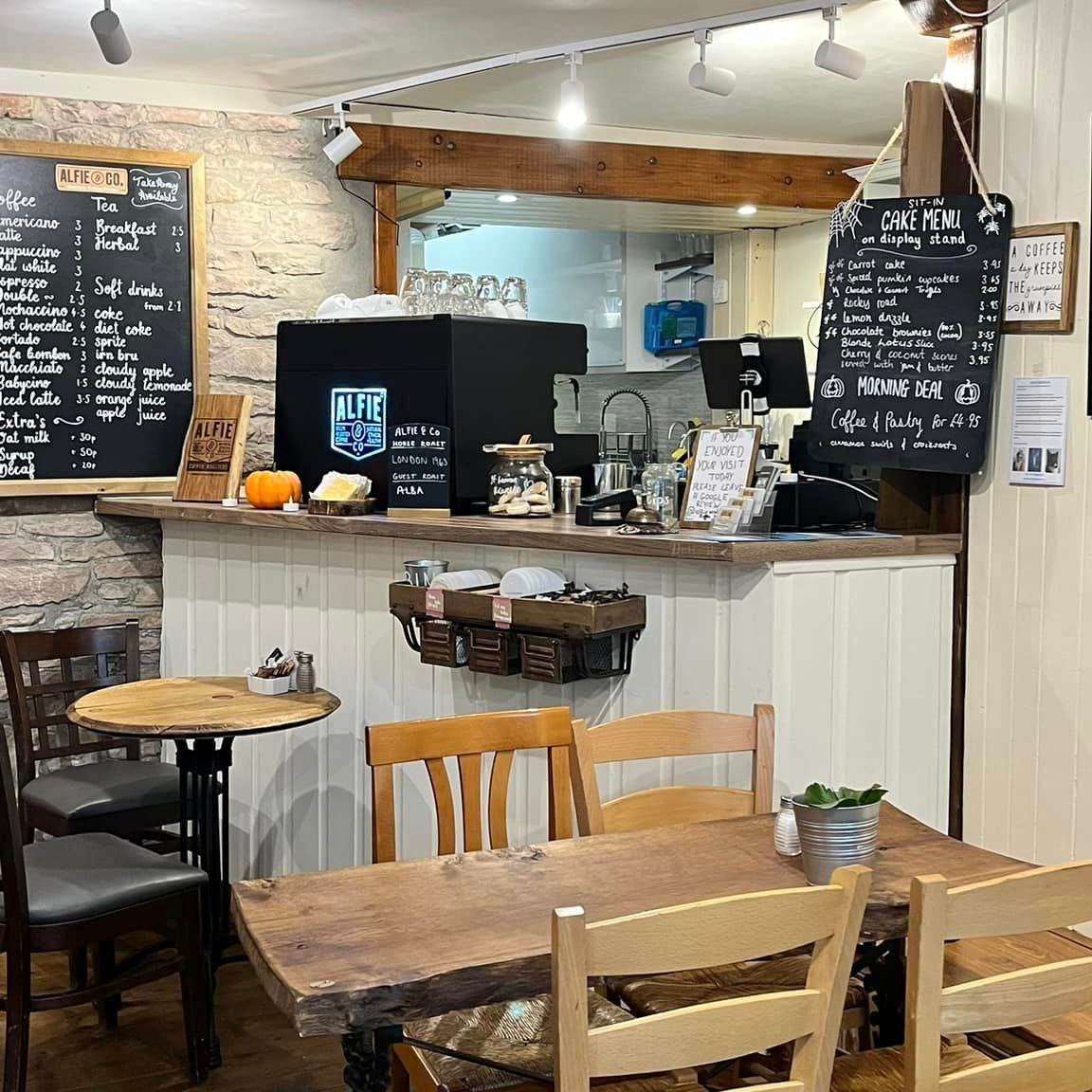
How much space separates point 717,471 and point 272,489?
147 cm

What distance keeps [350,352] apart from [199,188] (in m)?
0.95

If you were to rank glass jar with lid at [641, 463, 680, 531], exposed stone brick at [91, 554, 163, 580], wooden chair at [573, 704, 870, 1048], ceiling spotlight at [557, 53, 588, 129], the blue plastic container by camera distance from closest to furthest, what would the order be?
wooden chair at [573, 704, 870, 1048], glass jar with lid at [641, 463, 680, 531], ceiling spotlight at [557, 53, 588, 129], exposed stone brick at [91, 554, 163, 580], the blue plastic container

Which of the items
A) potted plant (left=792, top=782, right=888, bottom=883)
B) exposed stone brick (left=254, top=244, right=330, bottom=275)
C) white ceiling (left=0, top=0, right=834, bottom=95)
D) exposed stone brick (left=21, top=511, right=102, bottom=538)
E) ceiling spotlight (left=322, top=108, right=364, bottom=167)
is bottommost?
potted plant (left=792, top=782, right=888, bottom=883)

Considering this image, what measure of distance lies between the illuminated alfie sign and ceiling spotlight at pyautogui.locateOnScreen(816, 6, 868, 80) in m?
1.46

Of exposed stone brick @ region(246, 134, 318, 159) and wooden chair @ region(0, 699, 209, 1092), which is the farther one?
exposed stone brick @ region(246, 134, 318, 159)

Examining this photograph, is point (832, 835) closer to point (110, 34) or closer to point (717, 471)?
point (717, 471)

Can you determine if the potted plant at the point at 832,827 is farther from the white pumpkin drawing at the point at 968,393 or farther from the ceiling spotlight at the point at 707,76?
the ceiling spotlight at the point at 707,76

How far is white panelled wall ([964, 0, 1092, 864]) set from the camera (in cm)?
295

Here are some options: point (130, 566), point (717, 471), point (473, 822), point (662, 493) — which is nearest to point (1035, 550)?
point (717, 471)

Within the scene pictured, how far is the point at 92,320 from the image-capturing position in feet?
14.8

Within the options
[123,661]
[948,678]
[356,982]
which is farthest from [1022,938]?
[123,661]

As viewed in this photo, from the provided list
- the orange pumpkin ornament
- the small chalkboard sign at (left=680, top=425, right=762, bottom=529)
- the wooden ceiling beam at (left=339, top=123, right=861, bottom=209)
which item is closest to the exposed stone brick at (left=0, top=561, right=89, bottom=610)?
the orange pumpkin ornament

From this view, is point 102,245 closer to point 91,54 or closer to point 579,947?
point 91,54

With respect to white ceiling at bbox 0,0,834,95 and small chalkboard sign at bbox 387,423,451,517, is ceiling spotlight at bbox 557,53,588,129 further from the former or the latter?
small chalkboard sign at bbox 387,423,451,517
